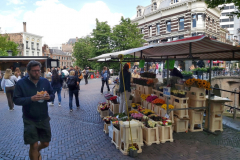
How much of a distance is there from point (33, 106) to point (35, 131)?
1.37 feet

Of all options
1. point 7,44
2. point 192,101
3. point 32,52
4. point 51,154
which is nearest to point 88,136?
point 51,154

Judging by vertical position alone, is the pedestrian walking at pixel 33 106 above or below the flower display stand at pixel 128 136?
above

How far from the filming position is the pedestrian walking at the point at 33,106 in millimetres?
2953

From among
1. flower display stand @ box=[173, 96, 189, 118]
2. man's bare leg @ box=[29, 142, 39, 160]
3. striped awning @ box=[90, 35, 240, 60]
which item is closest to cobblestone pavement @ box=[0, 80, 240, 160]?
flower display stand @ box=[173, 96, 189, 118]

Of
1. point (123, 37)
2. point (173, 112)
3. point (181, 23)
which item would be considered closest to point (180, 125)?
point (173, 112)

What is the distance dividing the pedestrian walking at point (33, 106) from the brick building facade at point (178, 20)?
104 feet

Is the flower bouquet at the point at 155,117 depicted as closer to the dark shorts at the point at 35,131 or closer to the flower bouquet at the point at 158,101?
the flower bouquet at the point at 158,101

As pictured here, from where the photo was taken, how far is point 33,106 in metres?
3.01

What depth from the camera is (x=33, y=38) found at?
5369cm

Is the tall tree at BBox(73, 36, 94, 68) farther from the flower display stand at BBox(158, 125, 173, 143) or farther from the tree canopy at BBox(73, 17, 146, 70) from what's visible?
the flower display stand at BBox(158, 125, 173, 143)

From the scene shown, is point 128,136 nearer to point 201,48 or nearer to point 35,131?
point 35,131

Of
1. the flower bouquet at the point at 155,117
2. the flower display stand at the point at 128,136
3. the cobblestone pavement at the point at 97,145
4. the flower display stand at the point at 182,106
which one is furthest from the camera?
the flower display stand at the point at 182,106

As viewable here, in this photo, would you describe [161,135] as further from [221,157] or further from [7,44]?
[7,44]

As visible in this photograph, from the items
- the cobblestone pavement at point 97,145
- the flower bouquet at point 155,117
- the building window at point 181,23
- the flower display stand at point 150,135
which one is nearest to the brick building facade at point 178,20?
the building window at point 181,23
